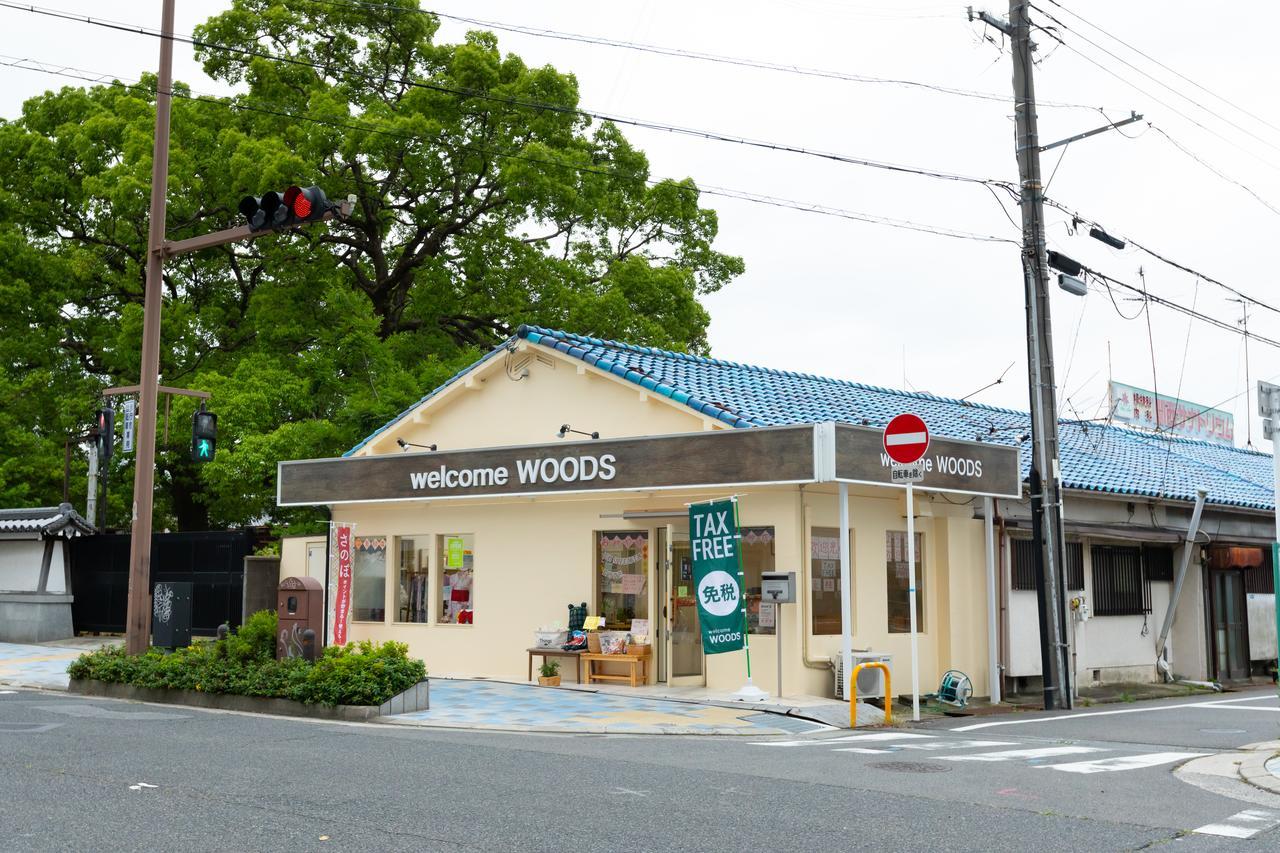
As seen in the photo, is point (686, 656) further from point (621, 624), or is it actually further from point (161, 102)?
point (161, 102)

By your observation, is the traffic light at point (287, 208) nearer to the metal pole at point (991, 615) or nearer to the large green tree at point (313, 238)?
the metal pole at point (991, 615)

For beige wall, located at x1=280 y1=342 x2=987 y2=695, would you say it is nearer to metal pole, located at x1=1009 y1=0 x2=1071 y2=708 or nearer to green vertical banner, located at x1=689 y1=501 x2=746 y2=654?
green vertical banner, located at x1=689 y1=501 x2=746 y2=654

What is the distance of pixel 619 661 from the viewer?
61.7 feet

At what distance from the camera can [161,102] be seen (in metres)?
17.5

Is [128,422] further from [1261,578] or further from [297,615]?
[1261,578]

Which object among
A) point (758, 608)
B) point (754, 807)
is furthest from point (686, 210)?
point (754, 807)

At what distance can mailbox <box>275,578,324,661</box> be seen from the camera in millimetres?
16688

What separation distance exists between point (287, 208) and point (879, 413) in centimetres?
1143

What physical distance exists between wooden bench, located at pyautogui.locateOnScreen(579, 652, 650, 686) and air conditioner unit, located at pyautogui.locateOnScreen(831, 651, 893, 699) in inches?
115

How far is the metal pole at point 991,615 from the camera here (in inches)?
753

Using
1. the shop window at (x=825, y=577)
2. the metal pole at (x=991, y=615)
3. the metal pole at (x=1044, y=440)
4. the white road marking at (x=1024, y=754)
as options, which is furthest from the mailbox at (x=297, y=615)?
the metal pole at (x=1044, y=440)

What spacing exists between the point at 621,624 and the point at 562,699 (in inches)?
92.6

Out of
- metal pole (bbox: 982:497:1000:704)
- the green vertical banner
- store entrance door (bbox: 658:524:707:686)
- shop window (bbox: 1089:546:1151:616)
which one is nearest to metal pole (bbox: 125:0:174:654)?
store entrance door (bbox: 658:524:707:686)

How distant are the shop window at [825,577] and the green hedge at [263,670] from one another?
5523 millimetres
